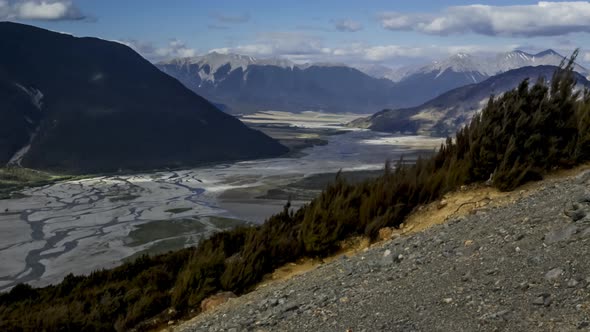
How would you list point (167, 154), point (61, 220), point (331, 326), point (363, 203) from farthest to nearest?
point (167, 154) < point (61, 220) < point (363, 203) < point (331, 326)

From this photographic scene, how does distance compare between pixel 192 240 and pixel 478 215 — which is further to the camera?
pixel 192 240

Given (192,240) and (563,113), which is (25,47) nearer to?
(192,240)

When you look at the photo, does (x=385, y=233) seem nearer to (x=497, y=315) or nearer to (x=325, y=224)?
(x=325, y=224)

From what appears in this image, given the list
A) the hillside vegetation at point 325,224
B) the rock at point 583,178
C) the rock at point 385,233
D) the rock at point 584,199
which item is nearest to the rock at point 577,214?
the rock at point 584,199

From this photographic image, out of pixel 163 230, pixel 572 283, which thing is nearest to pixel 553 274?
pixel 572 283

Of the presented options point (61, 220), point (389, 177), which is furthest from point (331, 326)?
point (61, 220)

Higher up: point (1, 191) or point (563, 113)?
point (563, 113)

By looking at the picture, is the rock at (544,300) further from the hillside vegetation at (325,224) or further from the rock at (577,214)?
the hillside vegetation at (325,224)
